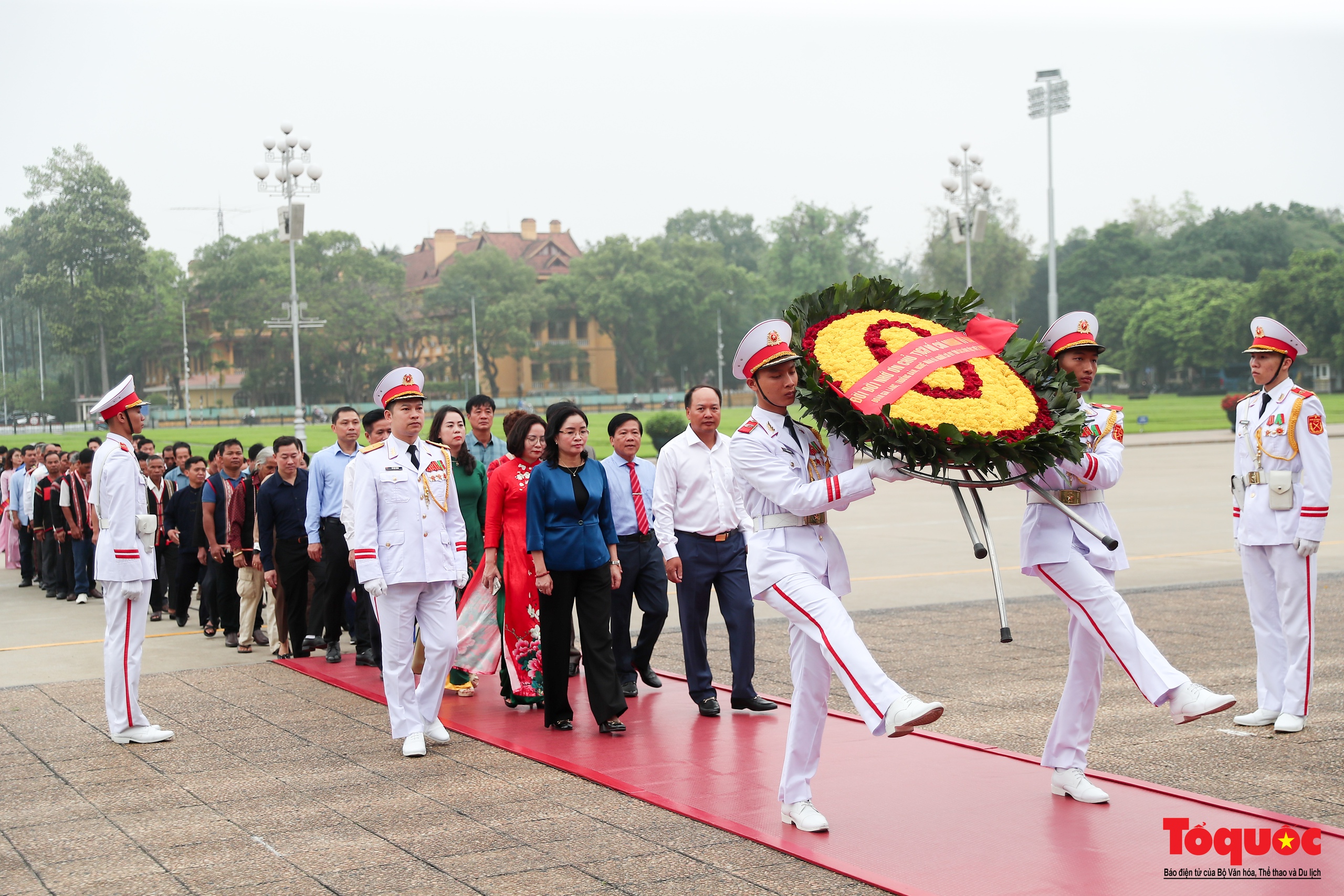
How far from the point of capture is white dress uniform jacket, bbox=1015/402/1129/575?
501 cm

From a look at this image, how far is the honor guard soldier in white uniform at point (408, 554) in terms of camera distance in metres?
6.58

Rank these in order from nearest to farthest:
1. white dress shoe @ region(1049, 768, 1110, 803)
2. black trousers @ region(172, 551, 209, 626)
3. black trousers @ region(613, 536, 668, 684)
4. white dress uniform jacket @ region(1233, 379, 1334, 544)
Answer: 1. white dress shoe @ region(1049, 768, 1110, 803)
2. white dress uniform jacket @ region(1233, 379, 1334, 544)
3. black trousers @ region(613, 536, 668, 684)
4. black trousers @ region(172, 551, 209, 626)

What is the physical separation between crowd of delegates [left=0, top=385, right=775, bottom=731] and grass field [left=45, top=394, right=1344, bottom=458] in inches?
792

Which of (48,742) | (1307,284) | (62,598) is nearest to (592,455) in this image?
(48,742)

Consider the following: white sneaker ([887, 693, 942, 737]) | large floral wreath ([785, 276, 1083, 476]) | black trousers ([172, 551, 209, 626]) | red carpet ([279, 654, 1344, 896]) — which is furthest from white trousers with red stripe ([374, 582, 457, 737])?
black trousers ([172, 551, 209, 626])

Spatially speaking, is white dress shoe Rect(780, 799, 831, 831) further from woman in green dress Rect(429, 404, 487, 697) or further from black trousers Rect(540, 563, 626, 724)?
woman in green dress Rect(429, 404, 487, 697)

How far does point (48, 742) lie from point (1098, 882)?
561 centimetres

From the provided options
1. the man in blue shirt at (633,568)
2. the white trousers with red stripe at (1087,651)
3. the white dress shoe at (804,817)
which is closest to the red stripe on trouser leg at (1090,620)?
the white trousers with red stripe at (1087,651)

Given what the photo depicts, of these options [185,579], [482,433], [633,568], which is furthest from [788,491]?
[185,579]

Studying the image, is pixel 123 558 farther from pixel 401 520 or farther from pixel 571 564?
pixel 571 564

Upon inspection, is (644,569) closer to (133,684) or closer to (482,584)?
(482,584)

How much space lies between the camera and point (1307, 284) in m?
70.6

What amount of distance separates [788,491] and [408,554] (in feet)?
8.56

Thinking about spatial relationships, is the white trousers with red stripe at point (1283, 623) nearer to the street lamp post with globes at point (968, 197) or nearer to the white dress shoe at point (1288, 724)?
the white dress shoe at point (1288, 724)
